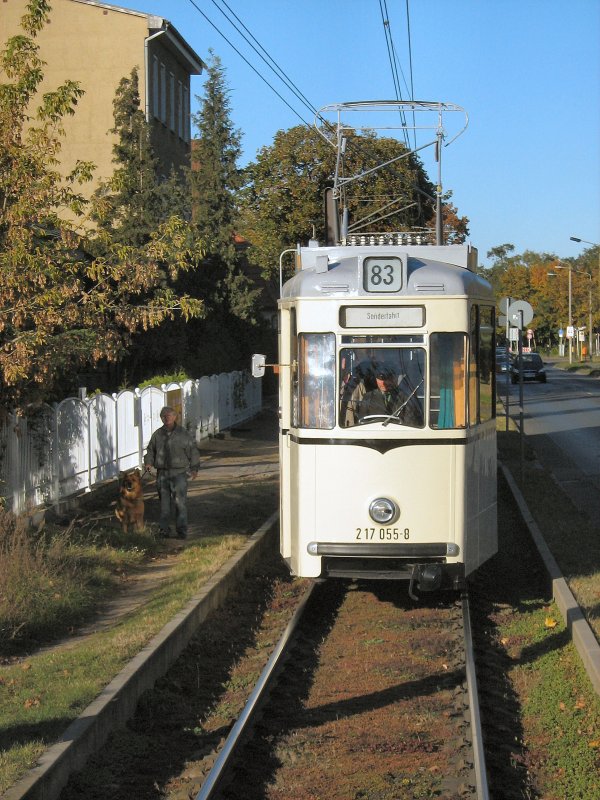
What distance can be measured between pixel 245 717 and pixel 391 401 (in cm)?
319

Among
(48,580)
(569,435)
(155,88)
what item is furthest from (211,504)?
(155,88)

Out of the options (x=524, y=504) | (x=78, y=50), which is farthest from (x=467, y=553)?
(x=78, y=50)

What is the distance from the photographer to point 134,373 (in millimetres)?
29078

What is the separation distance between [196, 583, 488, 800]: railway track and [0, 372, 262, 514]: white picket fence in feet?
14.8

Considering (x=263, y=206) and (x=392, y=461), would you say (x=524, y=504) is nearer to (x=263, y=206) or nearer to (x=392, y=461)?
(x=392, y=461)

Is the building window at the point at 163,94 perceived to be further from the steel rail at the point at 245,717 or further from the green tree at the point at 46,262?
the steel rail at the point at 245,717

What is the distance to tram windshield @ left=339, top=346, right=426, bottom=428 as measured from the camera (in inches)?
365

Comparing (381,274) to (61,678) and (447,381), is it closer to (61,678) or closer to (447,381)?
(447,381)

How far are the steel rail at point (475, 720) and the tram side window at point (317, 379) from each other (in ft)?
6.69

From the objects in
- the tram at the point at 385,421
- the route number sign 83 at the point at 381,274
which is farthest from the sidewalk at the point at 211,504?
the route number sign 83 at the point at 381,274

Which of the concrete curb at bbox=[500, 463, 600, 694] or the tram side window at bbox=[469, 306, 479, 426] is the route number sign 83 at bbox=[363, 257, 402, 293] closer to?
the tram side window at bbox=[469, 306, 479, 426]

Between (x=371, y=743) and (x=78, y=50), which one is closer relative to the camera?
(x=371, y=743)

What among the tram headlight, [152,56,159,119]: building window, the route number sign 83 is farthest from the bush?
[152,56,159,119]: building window

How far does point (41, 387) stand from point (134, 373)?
18.0 metres
